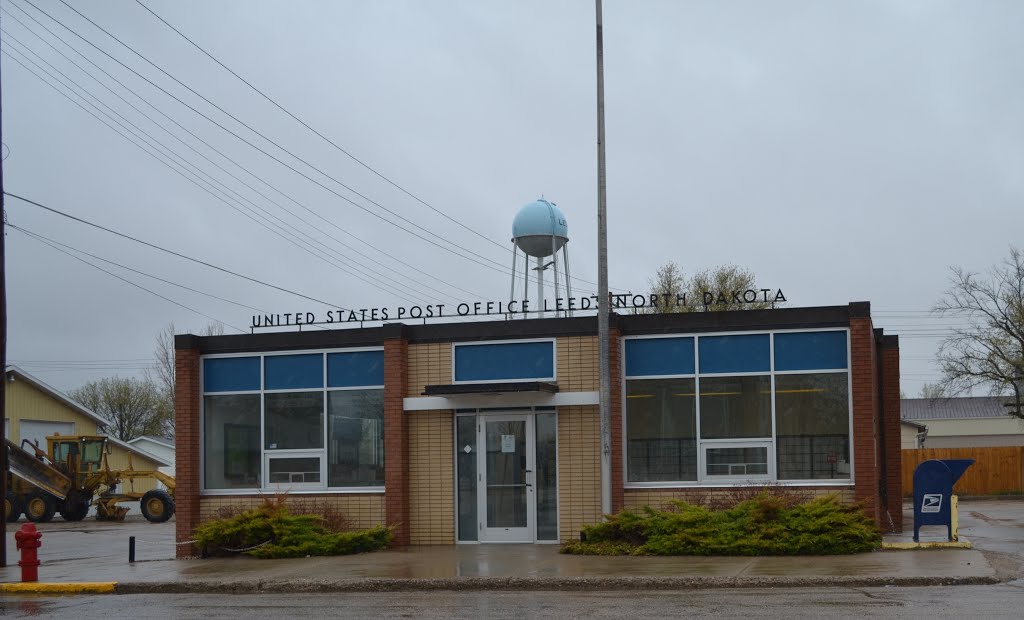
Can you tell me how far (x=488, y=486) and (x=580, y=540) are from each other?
2.31 m

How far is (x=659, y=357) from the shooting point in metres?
19.6

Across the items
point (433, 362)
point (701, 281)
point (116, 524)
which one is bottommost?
point (116, 524)

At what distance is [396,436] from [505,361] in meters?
2.30

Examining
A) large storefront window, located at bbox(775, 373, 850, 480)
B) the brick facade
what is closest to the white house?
the brick facade

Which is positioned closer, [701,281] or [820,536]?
[820,536]

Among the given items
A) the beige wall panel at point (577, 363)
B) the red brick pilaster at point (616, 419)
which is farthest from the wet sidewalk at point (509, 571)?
the beige wall panel at point (577, 363)

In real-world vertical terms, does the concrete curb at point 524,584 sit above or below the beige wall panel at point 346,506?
below

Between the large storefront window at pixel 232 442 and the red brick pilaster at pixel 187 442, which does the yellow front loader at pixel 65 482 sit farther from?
the red brick pilaster at pixel 187 442

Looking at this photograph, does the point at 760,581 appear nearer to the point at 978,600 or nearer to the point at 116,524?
the point at 978,600

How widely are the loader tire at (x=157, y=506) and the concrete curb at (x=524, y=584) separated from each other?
838 inches

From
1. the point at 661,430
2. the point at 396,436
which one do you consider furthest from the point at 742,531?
the point at 396,436

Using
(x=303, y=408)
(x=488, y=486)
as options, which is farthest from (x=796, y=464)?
(x=303, y=408)

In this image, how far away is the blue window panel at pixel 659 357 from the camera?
1947 centimetres

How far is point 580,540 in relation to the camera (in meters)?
18.5
